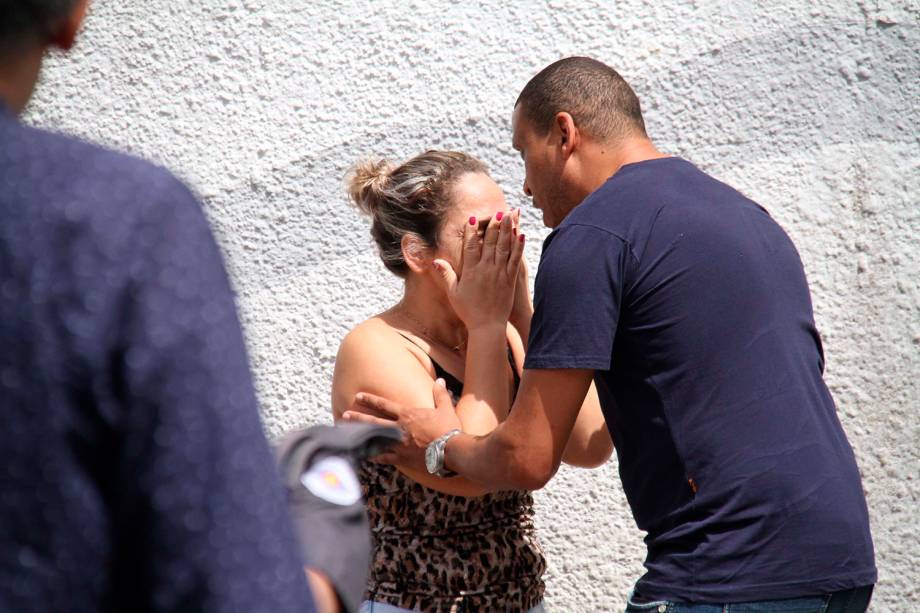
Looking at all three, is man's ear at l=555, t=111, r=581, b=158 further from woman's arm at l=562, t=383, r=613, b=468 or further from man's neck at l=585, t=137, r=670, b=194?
woman's arm at l=562, t=383, r=613, b=468

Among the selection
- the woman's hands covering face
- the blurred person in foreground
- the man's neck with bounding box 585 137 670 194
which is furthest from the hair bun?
the blurred person in foreground

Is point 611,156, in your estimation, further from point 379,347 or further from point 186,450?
point 186,450

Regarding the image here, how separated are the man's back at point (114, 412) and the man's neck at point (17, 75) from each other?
0.19 ft

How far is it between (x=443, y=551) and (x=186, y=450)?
1.74 metres

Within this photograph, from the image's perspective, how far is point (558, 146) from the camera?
95.9 inches

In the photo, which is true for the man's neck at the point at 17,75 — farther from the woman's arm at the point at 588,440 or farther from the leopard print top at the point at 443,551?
the woman's arm at the point at 588,440

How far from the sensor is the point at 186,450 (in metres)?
0.72

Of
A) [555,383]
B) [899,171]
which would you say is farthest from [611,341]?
[899,171]

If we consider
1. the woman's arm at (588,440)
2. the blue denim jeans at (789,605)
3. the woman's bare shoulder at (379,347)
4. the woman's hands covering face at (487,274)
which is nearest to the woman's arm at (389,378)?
the woman's bare shoulder at (379,347)

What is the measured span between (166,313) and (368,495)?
1811mm

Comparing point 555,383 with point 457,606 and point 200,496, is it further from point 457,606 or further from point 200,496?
point 200,496

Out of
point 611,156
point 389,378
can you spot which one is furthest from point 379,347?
point 611,156

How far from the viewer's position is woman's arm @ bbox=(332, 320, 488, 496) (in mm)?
2395

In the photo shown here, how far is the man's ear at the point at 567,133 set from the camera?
240 centimetres
